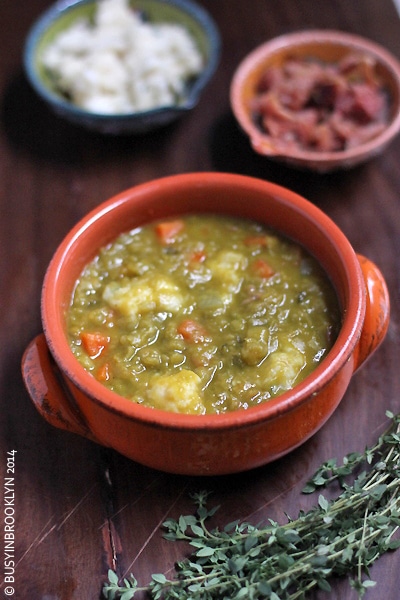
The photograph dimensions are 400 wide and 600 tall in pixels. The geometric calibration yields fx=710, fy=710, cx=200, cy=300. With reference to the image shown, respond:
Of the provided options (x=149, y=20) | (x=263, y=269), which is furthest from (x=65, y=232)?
(x=149, y=20)

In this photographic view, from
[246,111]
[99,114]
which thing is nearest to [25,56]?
[99,114]

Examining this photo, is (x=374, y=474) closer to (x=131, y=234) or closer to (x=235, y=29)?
(x=131, y=234)

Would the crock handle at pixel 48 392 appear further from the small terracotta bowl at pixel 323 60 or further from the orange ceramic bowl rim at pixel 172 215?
the small terracotta bowl at pixel 323 60

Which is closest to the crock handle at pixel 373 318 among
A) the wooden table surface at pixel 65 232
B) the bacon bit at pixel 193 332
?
the wooden table surface at pixel 65 232

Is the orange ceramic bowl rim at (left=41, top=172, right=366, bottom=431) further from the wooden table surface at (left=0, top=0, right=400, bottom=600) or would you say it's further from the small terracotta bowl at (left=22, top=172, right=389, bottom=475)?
the wooden table surface at (left=0, top=0, right=400, bottom=600)

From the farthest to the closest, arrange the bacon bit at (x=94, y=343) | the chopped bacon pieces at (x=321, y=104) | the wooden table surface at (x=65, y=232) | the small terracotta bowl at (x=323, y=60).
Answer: the chopped bacon pieces at (x=321, y=104) < the small terracotta bowl at (x=323, y=60) < the bacon bit at (x=94, y=343) < the wooden table surface at (x=65, y=232)

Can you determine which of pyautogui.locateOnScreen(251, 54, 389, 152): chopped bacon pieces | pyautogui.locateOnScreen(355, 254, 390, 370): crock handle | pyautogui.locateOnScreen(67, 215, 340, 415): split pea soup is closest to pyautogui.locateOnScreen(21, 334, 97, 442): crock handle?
pyautogui.locateOnScreen(67, 215, 340, 415): split pea soup

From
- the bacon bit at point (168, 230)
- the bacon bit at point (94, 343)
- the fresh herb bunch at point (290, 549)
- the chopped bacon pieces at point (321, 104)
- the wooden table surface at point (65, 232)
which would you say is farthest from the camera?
the chopped bacon pieces at point (321, 104)
